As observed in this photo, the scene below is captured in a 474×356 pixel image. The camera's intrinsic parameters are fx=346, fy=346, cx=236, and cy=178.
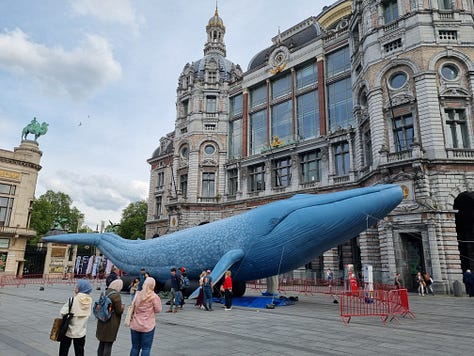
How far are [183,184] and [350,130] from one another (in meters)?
19.1

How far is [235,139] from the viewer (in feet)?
125

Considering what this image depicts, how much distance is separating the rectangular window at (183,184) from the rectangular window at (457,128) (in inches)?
982

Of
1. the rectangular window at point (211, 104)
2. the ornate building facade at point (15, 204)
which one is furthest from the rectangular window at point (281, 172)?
the ornate building facade at point (15, 204)

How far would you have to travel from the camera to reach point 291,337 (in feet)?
24.4

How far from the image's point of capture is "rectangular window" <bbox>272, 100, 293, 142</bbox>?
33469mm

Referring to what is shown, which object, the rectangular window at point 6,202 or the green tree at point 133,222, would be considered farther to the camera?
the green tree at point 133,222

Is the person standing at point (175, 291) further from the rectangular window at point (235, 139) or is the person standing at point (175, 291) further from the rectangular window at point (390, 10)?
the rectangular window at point (235, 139)

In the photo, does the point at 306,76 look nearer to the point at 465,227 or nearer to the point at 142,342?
the point at 465,227

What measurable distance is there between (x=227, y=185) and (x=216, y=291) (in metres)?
22.7

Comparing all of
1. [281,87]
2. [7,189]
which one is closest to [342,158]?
[281,87]

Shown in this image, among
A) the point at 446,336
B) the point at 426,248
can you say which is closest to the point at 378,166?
the point at 426,248

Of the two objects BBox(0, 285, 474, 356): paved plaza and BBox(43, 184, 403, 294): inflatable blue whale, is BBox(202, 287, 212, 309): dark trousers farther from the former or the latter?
BBox(43, 184, 403, 294): inflatable blue whale

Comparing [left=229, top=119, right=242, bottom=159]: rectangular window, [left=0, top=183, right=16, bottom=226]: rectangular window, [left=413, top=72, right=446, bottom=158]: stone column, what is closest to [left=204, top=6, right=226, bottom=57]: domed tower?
[left=229, top=119, right=242, bottom=159]: rectangular window

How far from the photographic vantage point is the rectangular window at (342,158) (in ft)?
92.1
